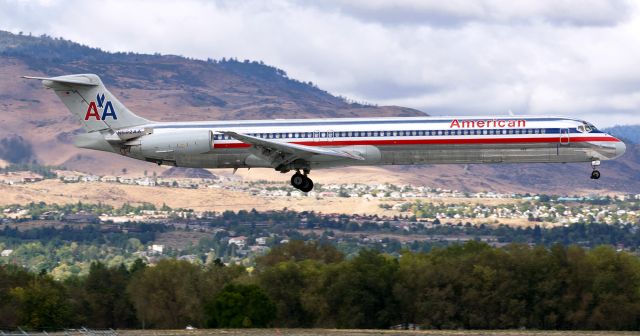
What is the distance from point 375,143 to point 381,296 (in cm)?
4740

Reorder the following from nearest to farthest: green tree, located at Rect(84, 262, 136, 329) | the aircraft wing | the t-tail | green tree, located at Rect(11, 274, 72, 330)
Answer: the aircraft wing, the t-tail, green tree, located at Rect(11, 274, 72, 330), green tree, located at Rect(84, 262, 136, 329)

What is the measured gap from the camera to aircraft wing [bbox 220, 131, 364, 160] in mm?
67438

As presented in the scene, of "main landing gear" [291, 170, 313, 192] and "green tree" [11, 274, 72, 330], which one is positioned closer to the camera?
"main landing gear" [291, 170, 313, 192]

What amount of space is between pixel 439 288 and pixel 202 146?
4779 centimetres

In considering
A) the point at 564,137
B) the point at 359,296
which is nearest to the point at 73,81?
the point at 564,137

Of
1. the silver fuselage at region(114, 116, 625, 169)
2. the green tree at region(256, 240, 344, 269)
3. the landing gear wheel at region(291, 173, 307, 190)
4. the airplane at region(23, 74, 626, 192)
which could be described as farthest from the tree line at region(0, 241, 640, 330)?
the silver fuselage at region(114, 116, 625, 169)

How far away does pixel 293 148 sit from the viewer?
2677 inches

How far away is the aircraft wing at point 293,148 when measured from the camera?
67.4 meters

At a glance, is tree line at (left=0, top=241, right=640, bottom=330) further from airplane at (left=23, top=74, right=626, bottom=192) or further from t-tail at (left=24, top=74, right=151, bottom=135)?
airplane at (left=23, top=74, right=626, bottom=192)

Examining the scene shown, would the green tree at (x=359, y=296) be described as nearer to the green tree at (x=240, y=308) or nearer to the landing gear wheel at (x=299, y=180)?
the green tree at (x=240, y=308)

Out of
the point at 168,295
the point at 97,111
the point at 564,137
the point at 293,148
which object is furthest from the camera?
the point at 168,295

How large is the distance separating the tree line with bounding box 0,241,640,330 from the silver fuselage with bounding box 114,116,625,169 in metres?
32.0

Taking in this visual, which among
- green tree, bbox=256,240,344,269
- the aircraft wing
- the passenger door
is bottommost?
green tree, bbox=256,240,344,269

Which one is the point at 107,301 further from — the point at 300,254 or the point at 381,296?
the point at 381,296
